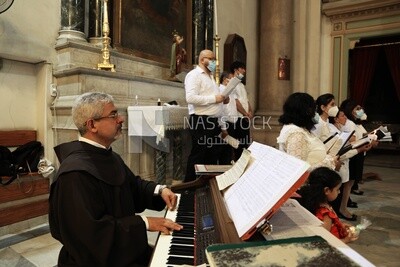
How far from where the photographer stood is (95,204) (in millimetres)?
1326

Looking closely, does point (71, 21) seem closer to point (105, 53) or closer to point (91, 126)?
point (105, 53)

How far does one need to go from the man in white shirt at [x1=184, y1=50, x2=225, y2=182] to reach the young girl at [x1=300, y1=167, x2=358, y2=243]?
1752mm

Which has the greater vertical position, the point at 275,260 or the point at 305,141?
the point at 305,141

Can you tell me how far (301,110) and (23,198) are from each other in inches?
111

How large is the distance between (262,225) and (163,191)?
2.55ft

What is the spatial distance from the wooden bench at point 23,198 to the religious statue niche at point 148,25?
2391 mm

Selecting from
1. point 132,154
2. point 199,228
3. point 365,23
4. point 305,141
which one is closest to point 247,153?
point 199,228

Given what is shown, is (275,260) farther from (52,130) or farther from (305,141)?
(52,130)

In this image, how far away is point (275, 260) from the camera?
82 centimetres

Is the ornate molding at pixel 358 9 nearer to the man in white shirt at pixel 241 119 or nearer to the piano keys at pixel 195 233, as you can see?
the man in white shirt at pixel 241 119

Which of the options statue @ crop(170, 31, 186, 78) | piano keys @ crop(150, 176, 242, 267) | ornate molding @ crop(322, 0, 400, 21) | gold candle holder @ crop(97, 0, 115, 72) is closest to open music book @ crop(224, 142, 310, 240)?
piano keys @ crop(150, 176, 242, 267)

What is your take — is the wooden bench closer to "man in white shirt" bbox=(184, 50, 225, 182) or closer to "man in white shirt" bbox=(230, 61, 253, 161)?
"man in white shirt" bbox=(184, 50, 225, 182)

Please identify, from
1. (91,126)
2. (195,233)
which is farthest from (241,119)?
(195,233)

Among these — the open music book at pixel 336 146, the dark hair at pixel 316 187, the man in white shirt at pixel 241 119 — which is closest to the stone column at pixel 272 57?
the man in white shirt at pixel 241 119
